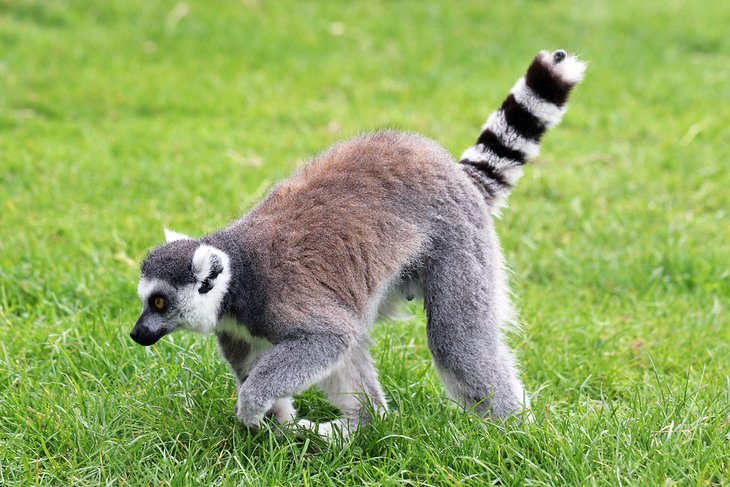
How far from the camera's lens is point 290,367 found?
3.43 m

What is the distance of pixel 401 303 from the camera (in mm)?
4109

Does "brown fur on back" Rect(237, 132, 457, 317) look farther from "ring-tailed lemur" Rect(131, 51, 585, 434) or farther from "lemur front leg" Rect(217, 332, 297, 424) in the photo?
"lemur front leg" Rect(217, 332, 297, 424)

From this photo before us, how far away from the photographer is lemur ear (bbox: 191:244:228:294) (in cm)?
348

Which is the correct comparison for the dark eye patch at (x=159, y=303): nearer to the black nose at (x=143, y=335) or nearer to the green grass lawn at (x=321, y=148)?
the black nose at (x=143, y=335)

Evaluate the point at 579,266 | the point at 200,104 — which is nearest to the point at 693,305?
the point at 579,266

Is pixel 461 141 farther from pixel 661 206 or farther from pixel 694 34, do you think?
pixel 694 34

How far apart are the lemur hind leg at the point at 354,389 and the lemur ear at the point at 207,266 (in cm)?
71

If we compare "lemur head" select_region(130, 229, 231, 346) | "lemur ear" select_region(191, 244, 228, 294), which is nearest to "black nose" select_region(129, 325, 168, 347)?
"lemur head" select_region(130, 229, 231, 346)

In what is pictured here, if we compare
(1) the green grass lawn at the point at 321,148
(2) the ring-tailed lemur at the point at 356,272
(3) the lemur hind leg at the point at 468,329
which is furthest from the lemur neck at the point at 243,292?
(3) the lemur hind leg at the point at 468,329

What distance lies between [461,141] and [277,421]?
15.9 feet

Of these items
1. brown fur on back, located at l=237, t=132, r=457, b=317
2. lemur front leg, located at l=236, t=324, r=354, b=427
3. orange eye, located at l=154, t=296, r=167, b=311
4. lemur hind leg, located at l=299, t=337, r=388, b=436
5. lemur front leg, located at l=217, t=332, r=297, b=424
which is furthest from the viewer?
lemur hind leg, located at l=299, t=337, r=388, b=436

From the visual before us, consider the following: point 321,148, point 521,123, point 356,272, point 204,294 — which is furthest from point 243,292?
point 321,148

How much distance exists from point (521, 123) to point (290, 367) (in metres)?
1.54

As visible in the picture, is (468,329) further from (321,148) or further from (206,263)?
(321,148)
